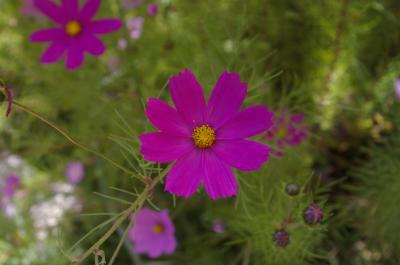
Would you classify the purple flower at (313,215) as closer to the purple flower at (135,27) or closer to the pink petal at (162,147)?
the pink petal at (162,147)

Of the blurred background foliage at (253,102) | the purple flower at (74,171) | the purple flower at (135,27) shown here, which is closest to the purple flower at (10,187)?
the blurred background foliage at (253,102)

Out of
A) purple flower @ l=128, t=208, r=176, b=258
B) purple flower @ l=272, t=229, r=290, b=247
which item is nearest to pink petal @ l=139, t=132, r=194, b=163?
purple flower @ l=272, t=229, r=290, b=247

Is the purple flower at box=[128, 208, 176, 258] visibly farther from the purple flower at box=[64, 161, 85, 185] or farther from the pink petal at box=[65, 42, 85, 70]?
the pink petal at box=[65, 42, 85, 70]

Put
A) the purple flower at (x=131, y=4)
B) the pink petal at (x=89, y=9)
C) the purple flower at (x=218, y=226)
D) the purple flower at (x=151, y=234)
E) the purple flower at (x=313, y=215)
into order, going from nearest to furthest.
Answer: the purple flower at (x=313, y=215), the pink petal at (x=89, y=9), the purple flower at (x=218, y=226), the purple flower at (x=151, y=234), the purple flower at (x=131, y=4)

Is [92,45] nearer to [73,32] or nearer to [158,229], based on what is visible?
[73,32]

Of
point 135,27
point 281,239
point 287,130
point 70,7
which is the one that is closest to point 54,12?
point 70,7

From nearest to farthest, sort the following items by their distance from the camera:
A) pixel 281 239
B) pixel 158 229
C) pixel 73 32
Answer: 1. pixel 281 239
2. pixel 73 32
3. pixel 158 229
